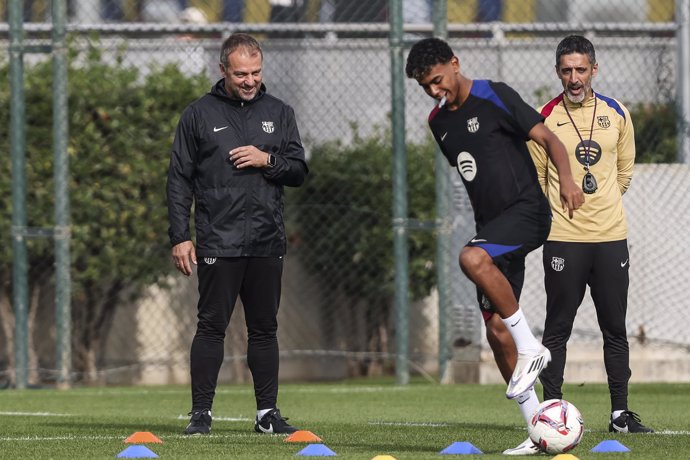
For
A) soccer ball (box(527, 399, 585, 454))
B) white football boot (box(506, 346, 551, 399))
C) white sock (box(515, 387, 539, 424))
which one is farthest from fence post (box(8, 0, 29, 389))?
soccer ball (box(527, 399, 585, 454))

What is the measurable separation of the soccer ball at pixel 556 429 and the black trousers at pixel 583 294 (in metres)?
1.43

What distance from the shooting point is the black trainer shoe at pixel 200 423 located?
764 centimetres

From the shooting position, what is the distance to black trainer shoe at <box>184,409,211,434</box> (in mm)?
7645

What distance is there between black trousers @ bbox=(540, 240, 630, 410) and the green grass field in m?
0.32

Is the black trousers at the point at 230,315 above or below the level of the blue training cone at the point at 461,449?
above

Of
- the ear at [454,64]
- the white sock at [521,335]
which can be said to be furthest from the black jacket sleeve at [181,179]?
the white sock at [521,335]

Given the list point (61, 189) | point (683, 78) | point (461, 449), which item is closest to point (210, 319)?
point (461, 449)

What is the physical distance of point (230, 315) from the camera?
7.80 m

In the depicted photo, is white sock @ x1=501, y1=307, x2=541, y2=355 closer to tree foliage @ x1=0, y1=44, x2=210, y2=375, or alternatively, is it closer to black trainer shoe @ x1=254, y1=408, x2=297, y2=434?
black trainer shoe @ x1=254, y1=408, x2=297, y2=434

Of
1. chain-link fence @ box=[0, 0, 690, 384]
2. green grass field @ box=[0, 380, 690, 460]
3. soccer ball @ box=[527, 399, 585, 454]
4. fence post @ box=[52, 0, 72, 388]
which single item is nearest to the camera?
soccer ball @ box=[527, 399, 585, 454]

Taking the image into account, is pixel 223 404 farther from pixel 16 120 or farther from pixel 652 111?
pixel 652 111

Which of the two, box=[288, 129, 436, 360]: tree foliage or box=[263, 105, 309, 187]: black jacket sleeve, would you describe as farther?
box=[288, 129, 436, 360]: tree foliage

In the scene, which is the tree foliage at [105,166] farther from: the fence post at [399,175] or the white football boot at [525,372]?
the white football boot at [525,372]

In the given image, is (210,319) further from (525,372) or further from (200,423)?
(525,372)
